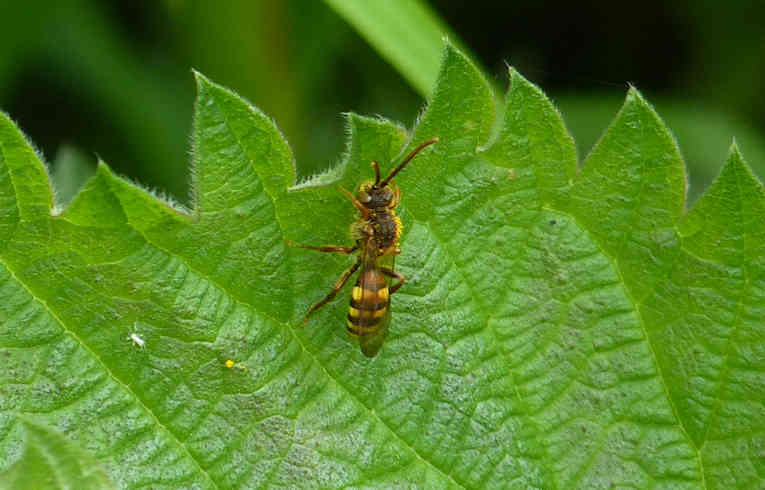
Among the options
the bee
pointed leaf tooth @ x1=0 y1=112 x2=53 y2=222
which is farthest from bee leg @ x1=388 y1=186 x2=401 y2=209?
pointed leaf tooth @ x1=0 y1=112 x2=53 y2=222

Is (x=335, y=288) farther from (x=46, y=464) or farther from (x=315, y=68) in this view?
(x=315, y=68)

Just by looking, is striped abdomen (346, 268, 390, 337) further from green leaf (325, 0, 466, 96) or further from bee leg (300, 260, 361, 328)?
green leaf (325, 0, 466, 96)

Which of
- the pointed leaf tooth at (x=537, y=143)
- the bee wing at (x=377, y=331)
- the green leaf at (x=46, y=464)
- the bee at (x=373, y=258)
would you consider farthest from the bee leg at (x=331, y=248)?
the green leaf at (x=46, y=464)

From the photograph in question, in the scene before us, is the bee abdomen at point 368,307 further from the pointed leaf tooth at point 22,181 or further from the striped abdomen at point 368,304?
the pointed leaf tooth at point 22,181

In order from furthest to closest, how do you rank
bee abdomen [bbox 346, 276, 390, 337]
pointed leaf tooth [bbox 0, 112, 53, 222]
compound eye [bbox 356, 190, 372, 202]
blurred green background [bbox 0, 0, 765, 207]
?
blurred green background [bbox 0, 0, 765, 207] → compound eye [bbox 356, 190, 372, 202] → bee abdomen [bbox 346, 276, 390, 337] → pointed leaf tooth [bbox 0, 112, 53, 222]

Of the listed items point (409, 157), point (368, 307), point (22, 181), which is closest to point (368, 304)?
point (368, 307)

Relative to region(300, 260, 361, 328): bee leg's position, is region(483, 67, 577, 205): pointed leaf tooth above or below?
above
